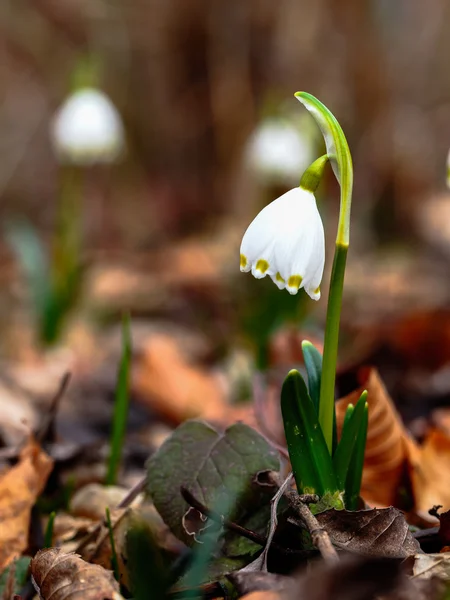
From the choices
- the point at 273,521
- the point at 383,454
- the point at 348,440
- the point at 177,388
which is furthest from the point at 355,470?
the point at 177,388

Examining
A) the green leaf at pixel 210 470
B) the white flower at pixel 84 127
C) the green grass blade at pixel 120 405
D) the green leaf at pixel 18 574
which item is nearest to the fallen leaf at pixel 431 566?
the green leaf at pixel 210 470

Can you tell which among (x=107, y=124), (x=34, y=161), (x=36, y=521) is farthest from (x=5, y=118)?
(x=36, y=521)

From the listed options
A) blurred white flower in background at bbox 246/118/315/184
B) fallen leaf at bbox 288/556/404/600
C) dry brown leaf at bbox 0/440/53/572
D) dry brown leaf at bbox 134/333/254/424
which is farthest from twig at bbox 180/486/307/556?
blurred white flower in background at bbox 246/118/315/184

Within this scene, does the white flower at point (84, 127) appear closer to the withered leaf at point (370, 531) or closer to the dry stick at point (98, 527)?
the dry stick at point (98, 527)

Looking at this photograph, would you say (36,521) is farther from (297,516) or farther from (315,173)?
(315,173)

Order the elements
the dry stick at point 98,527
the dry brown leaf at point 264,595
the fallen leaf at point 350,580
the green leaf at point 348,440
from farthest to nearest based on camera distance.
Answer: the dry stick at point 98,527 < the green leaf at point 348,440 < the dry brown leaf at point 264,595 < the fallen leaf at point 350,580

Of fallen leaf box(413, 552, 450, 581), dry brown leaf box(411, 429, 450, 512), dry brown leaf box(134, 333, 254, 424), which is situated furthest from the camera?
dry brown leaf box(134, 333, 254, 424)

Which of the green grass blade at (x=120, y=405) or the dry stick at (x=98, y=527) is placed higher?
the green grass blade at (x=120, y=405)

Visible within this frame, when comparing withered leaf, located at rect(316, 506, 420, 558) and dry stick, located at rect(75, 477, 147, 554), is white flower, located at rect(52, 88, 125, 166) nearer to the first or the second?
dry stick, located at rect(75, 477, 147, 554)
